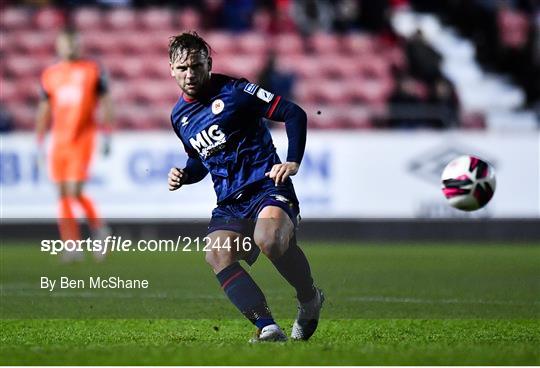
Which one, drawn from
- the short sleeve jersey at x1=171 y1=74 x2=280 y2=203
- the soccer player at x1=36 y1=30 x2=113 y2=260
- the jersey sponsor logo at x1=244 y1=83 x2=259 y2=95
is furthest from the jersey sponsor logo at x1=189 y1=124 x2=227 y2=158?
the soccer player at x1=36 y1=30 x2=113 y2=260

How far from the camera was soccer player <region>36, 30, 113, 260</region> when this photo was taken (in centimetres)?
1234

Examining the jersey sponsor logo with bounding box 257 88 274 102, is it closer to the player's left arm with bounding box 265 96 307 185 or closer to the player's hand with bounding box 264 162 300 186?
the player's left arm with bounding box 265 96 307 185

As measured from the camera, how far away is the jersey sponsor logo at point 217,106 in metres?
6.11

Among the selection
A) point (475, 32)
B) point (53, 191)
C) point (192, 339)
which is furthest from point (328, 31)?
point (192, 339)

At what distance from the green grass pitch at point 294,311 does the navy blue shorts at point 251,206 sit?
585mm

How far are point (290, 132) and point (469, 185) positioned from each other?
1.36 meters

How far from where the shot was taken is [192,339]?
6.22 m

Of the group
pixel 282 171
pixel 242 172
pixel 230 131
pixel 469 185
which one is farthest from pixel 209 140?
pixel 469 185

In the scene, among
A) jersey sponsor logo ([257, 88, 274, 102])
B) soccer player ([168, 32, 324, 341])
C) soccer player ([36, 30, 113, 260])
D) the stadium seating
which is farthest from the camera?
the stadium seating

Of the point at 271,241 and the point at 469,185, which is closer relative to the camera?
the point at 271,241

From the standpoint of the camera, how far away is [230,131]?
6137mm

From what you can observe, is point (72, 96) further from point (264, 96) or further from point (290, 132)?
point (290, 132)

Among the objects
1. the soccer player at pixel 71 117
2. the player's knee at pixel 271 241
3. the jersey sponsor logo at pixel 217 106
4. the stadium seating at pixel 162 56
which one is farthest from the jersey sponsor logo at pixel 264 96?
the stadium seating at pixel 162 56

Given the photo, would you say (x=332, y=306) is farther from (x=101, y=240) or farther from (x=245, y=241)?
(x=101, y=240)
